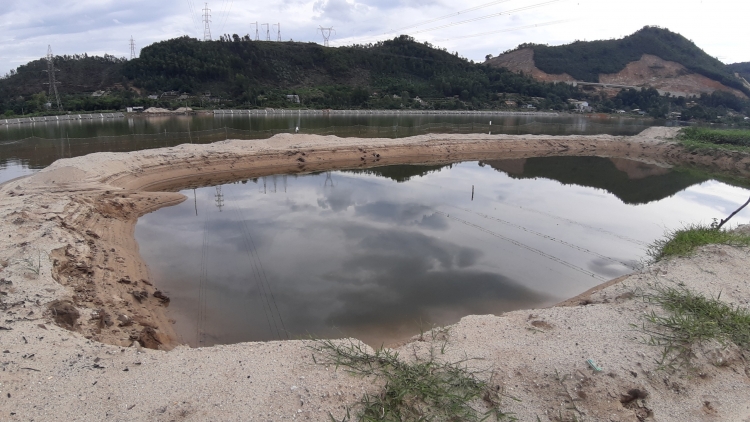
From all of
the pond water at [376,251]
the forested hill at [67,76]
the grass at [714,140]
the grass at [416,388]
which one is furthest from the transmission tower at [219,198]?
the forested hill at [67,76]

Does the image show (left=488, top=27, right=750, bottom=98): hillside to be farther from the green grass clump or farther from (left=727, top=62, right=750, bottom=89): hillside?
the green grass clump

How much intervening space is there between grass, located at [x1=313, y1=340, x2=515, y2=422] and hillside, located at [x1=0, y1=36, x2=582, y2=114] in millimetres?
63661

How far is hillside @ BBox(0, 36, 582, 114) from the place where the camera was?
230 feet

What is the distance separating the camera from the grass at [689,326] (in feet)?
17.1

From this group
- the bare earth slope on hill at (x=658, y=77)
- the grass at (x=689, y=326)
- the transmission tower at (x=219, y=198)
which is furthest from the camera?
the bare earth slope on hill at (x=658, y=77)

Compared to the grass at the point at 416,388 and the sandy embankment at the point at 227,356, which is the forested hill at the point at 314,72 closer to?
the sandy embankment at the point at 227,356

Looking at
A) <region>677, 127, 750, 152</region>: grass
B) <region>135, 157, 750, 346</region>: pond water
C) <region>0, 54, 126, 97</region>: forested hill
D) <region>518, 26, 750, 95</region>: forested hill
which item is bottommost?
<region>135, 157, 750, 346</region>: pond water

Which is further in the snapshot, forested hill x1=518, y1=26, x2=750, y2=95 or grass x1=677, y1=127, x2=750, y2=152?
forested hill x1=518, y1=26, x2=750, y2=95

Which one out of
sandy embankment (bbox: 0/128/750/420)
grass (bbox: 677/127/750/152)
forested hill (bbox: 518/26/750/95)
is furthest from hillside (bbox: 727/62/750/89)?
sandy embankment (bbox: 0/128/750/420)

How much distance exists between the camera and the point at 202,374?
4.71m

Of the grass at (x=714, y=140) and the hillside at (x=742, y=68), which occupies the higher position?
the hillside at (x=742, y=68)

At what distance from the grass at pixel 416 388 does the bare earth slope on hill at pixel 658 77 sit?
4091 inches

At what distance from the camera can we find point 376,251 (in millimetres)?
10820

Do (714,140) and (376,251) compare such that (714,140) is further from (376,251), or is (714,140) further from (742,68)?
(742,68)
